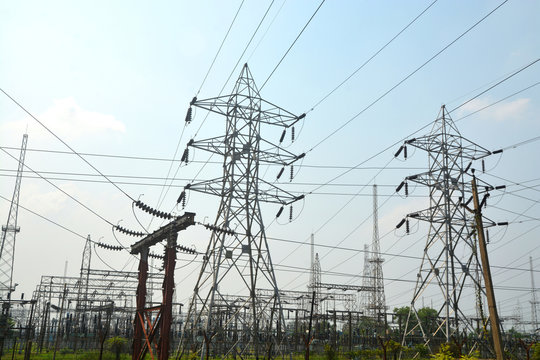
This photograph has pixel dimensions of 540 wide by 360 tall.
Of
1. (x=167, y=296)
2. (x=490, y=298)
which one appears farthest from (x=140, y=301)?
(x=490, y=298)

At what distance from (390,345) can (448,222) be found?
26.4 feet

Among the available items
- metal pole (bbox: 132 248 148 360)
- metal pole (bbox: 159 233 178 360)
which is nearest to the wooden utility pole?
metal pole (bbox: 159 233 178 360)

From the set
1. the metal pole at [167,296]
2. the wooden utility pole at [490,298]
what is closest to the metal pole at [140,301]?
the metal pole at [167,296]

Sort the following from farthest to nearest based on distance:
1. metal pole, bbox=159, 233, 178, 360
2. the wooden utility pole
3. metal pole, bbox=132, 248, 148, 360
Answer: metal pole, bbox=132, 248, 148, 360
metal pole, bbox=159, 233, 178, 360
the wooden utility pole

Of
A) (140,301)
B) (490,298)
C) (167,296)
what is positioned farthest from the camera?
(140,301)

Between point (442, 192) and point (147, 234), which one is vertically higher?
point (442, 192)

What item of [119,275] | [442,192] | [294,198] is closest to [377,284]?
[119,275]

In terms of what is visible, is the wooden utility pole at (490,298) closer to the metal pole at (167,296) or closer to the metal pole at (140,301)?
the metal pole at (167,296)

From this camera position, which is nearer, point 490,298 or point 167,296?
point 490,298

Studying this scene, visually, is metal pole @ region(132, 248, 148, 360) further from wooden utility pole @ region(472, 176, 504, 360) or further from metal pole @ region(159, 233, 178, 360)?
wooden utility pole @ region(472, 176, 504, 360)

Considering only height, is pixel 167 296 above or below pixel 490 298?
above

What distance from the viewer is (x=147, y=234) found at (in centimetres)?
2005

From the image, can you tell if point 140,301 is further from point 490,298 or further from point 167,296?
point 490,298

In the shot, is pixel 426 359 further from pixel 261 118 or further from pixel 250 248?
pixel 261 118
